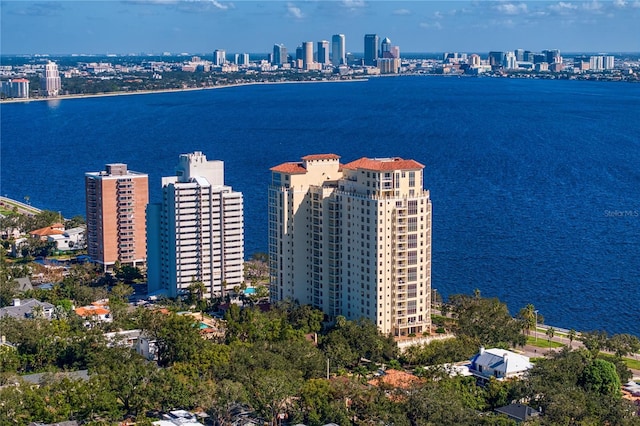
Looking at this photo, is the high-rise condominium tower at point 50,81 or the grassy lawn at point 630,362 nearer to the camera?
the grassy lawn at point 630,362

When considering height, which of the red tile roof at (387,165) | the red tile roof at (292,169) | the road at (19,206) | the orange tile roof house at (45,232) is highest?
the red tile roof at (387,165)

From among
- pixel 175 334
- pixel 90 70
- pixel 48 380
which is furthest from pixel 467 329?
pixel 90 70

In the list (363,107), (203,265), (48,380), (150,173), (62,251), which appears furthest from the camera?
(363,107)

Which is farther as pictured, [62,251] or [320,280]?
[62,251]

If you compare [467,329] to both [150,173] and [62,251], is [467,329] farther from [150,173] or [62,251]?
[150,173]

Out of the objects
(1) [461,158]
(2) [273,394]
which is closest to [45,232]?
(2) [273,394]

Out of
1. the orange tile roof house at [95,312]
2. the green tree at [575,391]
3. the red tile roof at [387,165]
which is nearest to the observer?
the green tree at [575,391]

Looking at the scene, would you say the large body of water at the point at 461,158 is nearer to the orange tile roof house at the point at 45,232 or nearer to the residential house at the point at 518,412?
the orange tile roof house at the point at 45,232

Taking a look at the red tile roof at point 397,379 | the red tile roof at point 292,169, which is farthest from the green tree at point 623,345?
the red tile roof at point 292,169
